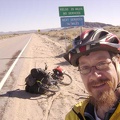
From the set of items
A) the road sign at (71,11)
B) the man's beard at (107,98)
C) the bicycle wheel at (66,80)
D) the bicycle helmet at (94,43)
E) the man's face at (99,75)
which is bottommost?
the bicycle wheel at (66,80)

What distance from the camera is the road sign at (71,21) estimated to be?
20430 mm

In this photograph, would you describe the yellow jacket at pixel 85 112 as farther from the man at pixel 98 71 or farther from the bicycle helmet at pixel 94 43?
the bicycle helmet at pixel 94 43

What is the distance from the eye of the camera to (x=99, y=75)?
2.23m

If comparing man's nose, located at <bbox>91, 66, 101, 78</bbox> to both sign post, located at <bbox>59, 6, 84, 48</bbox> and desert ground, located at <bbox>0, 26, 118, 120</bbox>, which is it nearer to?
desert ground, located at <bbox>0, 26, 118, 120</bbox>

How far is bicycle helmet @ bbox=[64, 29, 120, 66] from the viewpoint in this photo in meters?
2.23

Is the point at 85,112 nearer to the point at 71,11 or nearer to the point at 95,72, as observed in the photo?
the point at 95,72

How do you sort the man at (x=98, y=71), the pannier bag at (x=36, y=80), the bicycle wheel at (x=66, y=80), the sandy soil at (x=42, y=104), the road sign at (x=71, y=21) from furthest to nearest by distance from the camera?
1. the road sign at (x=71, y=21)
2. the bicycle wheel at (x=66, y=80)
3. the pannier bag at (x=36, y=80)
4. the sandy soil at (x=42, y=104)
5. the man at (x=98, y=71)

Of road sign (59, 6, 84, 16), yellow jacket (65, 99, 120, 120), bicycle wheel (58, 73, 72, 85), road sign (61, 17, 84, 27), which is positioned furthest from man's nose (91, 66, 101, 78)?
road sign (59, 6, 84, 16)

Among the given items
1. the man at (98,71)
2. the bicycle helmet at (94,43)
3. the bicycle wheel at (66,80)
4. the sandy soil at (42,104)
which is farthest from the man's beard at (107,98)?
the bicycle wheel at (66,80)

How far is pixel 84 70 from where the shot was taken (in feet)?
7.71

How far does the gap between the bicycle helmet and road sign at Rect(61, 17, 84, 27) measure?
18.2 meters

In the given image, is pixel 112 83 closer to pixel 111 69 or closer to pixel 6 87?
pixel 111 69

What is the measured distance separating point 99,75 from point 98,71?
48 millimetres

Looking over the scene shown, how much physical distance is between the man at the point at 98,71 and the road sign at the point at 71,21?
18242 mm
